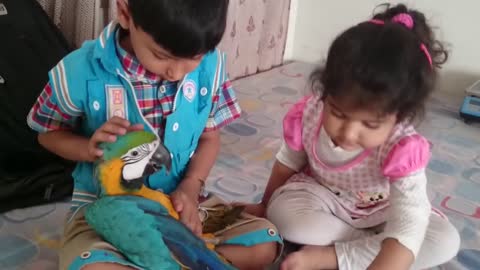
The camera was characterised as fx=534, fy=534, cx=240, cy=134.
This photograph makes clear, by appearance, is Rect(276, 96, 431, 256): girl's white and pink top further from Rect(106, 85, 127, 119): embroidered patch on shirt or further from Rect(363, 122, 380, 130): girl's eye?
Rect(106, 85, 127, 119): embroidered patch on shirt


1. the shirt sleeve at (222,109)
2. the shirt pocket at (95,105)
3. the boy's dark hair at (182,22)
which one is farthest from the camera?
the shirt sleeve at (222,109)

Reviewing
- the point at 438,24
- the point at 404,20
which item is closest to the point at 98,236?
the point at 404,20

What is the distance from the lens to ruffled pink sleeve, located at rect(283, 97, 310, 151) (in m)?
0.88

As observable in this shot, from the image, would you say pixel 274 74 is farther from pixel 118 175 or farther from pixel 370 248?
pixel 118 175

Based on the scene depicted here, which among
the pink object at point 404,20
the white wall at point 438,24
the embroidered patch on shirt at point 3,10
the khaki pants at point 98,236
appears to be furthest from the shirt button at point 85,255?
the white wall at point 438,24

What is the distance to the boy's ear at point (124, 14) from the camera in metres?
0.66

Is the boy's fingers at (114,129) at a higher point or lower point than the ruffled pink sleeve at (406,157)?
higher

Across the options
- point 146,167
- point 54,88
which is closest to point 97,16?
point 54,88

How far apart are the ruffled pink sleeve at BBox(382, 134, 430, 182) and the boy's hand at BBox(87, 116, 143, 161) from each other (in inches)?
14.0

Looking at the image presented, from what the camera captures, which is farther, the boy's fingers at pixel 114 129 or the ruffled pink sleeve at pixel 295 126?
the ruffled pink sleeve at pixel 295 126

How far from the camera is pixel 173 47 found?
24.3 inches

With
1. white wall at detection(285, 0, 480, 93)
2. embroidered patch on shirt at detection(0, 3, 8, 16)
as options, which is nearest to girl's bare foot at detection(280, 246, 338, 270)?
embroidered patch on shirt at detection(0, 3, 8, 16)

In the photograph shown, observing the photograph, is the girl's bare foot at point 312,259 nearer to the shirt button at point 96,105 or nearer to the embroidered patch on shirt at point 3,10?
the shirt button at point 96,105

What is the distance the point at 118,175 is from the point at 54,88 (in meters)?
0.15
